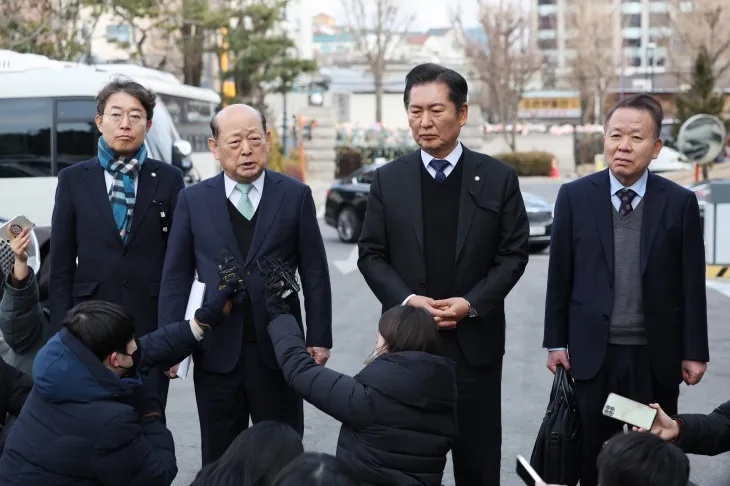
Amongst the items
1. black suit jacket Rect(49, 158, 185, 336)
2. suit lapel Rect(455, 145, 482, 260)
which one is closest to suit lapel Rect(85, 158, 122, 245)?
black suit jacket Rect(49, 158, 185, 336)

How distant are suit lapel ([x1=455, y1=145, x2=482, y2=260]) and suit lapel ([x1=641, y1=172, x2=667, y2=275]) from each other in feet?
2.32

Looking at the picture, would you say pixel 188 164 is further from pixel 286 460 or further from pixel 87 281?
pixel 286 460

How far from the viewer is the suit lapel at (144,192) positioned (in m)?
5.34

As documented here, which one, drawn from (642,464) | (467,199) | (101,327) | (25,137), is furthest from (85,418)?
(25,137)

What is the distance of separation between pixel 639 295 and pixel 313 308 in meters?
1.36

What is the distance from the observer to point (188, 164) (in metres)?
17.5

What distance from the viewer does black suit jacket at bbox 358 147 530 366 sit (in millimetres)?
4742

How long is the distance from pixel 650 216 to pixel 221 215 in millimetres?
1792

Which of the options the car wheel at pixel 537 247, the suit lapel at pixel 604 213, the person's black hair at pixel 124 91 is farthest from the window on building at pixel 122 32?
the suit lapel at pixel 604 213

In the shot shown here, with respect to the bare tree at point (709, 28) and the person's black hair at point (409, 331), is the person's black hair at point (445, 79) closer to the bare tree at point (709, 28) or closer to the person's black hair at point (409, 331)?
the person's black hair at point (409, 331)

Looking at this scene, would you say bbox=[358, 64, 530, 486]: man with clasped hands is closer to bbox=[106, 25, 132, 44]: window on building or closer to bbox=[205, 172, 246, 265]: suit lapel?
bbox=[205, 172, 246, 265]: suit lapel

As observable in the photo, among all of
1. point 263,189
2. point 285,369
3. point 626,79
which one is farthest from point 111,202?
point 626,79

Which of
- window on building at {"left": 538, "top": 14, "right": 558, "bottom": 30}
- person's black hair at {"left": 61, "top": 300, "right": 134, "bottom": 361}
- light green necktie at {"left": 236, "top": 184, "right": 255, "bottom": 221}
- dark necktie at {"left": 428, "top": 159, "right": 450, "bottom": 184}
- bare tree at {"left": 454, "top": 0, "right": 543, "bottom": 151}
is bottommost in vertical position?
person's black hair at {"left": 61, "top": 300, "right": 134, "bottom": 361}

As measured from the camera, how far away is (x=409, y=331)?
408 centimetres
